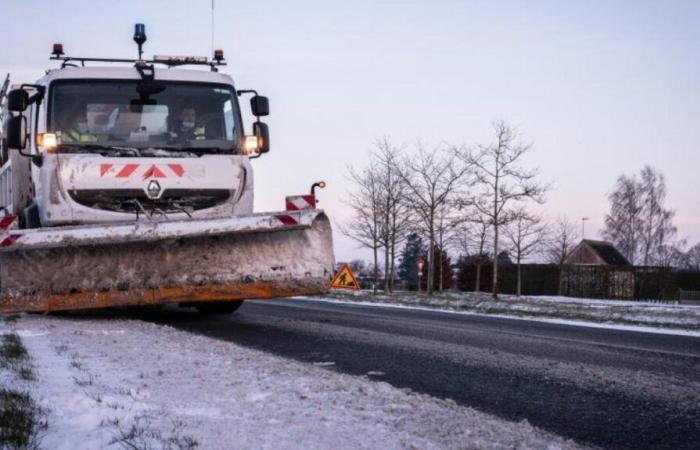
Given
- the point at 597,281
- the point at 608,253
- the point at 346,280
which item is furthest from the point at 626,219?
the point at 346,280

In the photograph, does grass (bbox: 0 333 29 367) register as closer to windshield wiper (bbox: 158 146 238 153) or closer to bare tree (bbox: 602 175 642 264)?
windshield wiper (bbox: 158 146 238 153)

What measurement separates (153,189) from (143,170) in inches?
10.4

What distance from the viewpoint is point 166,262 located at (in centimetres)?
973

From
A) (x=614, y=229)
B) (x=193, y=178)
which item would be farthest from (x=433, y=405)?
(x=614, y=229)

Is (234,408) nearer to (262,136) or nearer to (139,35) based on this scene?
(262,136)

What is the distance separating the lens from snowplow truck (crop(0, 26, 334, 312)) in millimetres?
9320

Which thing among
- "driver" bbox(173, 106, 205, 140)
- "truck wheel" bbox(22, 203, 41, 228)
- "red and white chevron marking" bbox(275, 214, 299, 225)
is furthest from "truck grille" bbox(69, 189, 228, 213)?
"red and white chevron marking" bbox(275, 214, 299, 225)

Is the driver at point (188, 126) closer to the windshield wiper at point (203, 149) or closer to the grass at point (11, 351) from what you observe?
the windshield wiper at point (203, 149)

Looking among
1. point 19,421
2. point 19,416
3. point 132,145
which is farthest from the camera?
point 132,145

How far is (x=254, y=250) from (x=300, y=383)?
443 cm

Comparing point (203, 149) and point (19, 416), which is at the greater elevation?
point (203, 149)

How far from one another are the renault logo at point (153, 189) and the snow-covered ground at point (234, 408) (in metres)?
2.98

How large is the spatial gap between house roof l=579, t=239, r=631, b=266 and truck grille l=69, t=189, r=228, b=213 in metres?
55.0

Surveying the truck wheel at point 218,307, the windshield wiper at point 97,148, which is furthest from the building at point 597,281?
the windshield wiper at point 97,148
